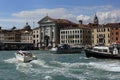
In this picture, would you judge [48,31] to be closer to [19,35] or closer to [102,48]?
[19,35]

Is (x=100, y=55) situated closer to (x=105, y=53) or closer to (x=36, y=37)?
(x=105, y=53)

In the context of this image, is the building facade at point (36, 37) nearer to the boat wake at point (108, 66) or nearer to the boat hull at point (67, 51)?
the boat hull at point (67, 51)

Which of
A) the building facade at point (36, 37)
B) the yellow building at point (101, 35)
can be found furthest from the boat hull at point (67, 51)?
the building facade at point (36, 37)

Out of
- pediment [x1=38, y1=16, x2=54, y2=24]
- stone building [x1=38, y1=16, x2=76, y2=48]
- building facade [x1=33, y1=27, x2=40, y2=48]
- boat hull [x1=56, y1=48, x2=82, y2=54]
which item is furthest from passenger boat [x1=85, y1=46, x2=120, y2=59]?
building facade [x1=33, y1=27, x2=40, y2=48]

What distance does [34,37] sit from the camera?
155 metres

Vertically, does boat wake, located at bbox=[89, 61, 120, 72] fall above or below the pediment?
below

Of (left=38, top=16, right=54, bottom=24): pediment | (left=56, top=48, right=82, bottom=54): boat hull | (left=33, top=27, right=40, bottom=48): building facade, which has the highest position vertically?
(left=38, top=16, right=54, bottom=24): pediment

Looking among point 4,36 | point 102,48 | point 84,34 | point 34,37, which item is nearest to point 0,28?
point 4,36

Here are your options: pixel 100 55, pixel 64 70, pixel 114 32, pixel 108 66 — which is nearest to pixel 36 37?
pixel 114 32

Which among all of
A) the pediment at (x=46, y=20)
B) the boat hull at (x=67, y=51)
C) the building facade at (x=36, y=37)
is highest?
the pediment at (x=46, y=20)

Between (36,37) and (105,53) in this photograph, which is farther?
(36,37)

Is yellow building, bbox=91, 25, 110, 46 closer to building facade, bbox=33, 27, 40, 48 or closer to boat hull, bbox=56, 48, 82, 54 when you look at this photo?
boat hull, bbox=56, 48, 82, 54

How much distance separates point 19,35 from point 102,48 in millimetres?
110411

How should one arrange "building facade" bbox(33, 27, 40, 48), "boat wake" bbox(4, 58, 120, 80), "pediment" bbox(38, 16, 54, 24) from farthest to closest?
"building facade" bbox(33, 27, 40, 48) < "pediment" bbox(38, 16, 54, 24) < "boat wake" bbox(4, 58, 120, 80)
